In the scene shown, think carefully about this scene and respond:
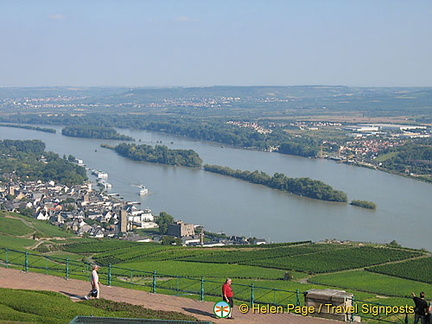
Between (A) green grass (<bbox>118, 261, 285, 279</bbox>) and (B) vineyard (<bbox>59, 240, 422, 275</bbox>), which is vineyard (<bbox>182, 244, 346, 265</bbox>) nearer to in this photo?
(B) vineyard (<bbox>59, 240, 422, 275</bbox>)

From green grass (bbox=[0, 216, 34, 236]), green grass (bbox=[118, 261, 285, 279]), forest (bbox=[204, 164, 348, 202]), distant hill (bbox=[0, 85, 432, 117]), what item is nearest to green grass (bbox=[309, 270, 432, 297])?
green grass (bbox=[118, 261, 285, 279])

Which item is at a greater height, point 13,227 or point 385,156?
point 13,227

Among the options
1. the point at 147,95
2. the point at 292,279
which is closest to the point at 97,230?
the point at 292,279

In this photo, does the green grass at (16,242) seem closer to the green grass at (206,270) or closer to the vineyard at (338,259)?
the green grass at (206,270)

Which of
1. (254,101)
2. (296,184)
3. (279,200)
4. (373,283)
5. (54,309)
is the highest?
(54,309)

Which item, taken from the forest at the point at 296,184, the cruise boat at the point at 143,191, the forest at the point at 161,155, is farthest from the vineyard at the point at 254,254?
the forest at the point at 161,155

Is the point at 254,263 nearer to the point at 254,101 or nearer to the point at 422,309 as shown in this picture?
the point at 422,309

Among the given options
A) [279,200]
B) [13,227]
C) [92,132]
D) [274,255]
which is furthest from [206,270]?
[92,132]
